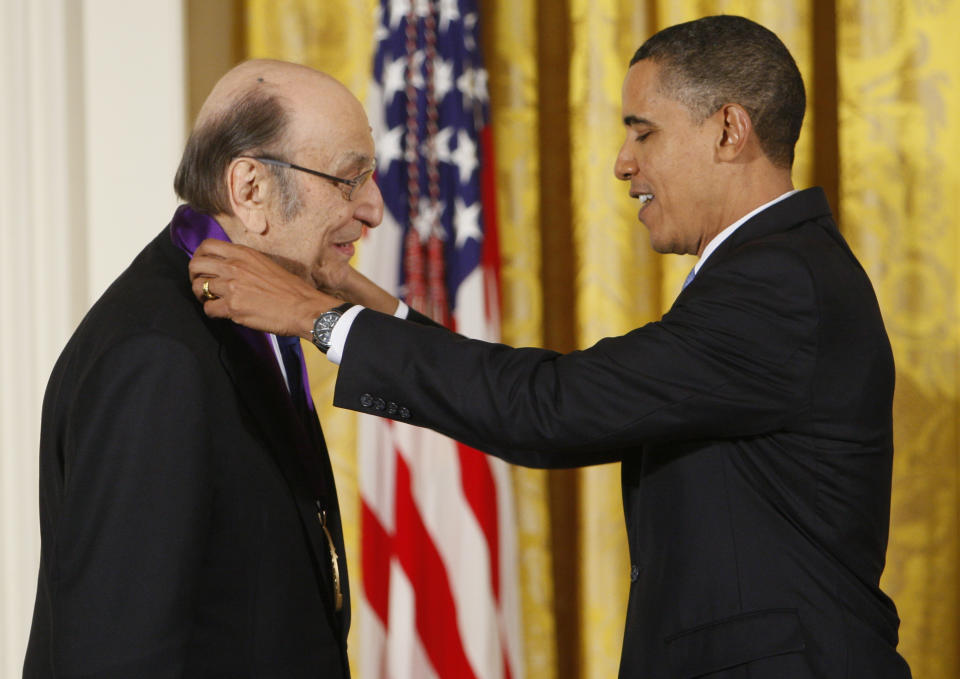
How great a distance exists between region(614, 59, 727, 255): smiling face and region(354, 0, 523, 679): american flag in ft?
3.38

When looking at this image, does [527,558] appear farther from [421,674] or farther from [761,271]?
[761,271]

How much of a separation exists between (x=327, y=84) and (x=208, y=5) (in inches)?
69.9

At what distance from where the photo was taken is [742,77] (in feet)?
6.38

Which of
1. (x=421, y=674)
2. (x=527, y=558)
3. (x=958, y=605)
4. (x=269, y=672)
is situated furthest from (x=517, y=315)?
(x=269, y=672)

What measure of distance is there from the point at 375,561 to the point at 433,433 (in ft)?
1.44

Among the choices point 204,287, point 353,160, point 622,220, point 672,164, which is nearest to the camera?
point 204,287

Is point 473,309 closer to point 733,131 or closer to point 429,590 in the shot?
point 429,590

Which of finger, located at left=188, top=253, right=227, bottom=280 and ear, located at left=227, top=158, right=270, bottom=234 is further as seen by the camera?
ear, located at left=227, top=158, right=270, bottom=234

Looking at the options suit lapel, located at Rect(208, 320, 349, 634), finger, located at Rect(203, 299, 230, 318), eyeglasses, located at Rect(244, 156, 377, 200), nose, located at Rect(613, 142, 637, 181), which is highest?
nose, located at Rect(613, 142, 637, 181)

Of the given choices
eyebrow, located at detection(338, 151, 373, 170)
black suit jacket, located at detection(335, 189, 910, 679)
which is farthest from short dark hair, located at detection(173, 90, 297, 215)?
black suit jacket, located at detection(335, 189, 910, 679)

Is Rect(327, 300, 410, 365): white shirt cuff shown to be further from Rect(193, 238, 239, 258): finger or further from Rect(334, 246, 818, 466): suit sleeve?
Rect(193, 238, 239, 258): finger

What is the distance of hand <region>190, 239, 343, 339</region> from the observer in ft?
5.03

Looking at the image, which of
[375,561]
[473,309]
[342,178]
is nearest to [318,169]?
[342,178]

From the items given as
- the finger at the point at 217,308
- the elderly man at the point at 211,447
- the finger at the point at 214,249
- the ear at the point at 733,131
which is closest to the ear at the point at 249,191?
the elderly man at the point at 211,447
